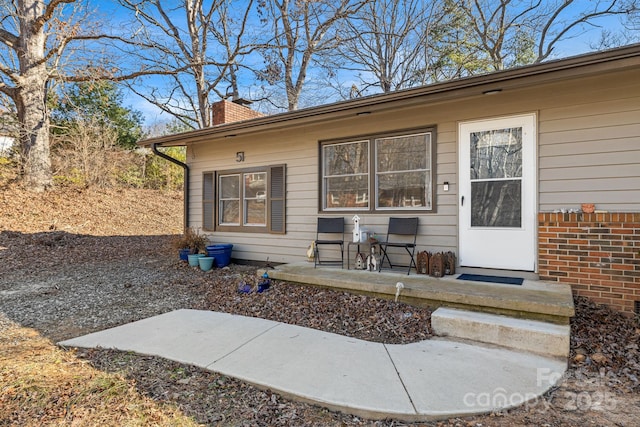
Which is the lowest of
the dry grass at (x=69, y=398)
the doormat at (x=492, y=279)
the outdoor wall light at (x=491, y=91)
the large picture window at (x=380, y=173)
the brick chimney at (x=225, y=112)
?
the dry grass at (x=69, y=398)

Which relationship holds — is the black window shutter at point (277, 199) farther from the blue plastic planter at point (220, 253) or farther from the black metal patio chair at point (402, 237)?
the black metal patio chair at point (402, 237)

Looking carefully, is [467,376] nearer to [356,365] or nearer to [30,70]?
[356,365]

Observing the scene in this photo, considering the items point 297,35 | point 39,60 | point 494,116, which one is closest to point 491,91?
point 494,116

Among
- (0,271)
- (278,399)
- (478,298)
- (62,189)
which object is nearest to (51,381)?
(278,399)

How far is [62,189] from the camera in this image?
11.4 m

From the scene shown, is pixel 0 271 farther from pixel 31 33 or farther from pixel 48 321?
pixel 31 33

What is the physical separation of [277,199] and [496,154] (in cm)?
351

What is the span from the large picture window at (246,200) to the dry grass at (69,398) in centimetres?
387

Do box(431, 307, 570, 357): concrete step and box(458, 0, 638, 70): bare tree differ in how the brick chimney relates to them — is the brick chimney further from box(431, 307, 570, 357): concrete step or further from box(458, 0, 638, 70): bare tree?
box(458, 0, 638, 70): bare tree

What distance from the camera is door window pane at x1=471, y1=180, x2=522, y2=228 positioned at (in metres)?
4.17

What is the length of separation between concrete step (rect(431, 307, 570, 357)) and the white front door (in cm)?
126

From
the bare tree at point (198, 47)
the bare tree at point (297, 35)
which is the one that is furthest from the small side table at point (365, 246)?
the bare tree at point (198, 47)

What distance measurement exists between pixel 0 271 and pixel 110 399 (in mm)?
5973

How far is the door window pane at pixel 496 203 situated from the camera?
417cm
